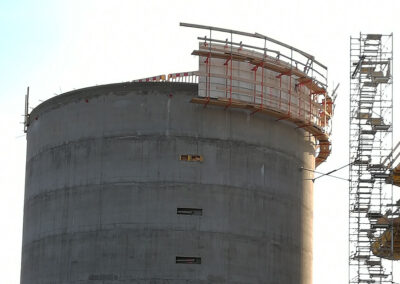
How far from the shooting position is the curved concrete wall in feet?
157

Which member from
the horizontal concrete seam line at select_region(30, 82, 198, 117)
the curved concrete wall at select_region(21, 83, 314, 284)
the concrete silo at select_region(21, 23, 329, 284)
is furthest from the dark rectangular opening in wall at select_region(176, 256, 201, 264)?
the horizontal concrete seam line at select_region(30, 82, 198, 117)

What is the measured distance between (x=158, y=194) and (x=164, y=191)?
0.33 metres

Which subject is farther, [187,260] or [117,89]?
[117,89]

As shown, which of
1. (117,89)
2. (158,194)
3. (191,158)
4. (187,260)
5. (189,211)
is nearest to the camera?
(187,260)

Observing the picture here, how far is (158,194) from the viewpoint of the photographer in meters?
Answer: 48.3

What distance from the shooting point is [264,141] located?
5109cm

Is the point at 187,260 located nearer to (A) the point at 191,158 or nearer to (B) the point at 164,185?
(B) the point at 164,185

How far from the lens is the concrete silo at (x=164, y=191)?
48000mm

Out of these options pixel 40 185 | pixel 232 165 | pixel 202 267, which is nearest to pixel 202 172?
pixel 232 165

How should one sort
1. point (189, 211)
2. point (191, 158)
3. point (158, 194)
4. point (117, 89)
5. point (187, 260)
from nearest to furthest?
point (187, 260) → point (158, 194) → point (189, 211) → point (191, 158) → point (117, 89)

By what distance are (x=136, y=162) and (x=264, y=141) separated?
7.00 m

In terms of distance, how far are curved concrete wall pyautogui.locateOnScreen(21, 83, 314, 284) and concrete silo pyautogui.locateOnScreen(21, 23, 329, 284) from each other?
5cm

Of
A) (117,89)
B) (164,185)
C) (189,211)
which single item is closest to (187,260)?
(189,211)

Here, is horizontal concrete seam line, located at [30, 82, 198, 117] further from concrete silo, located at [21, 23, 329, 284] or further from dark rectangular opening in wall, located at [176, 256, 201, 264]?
dark rectangular opening in wall, located at [176, 256, 201, 264]
